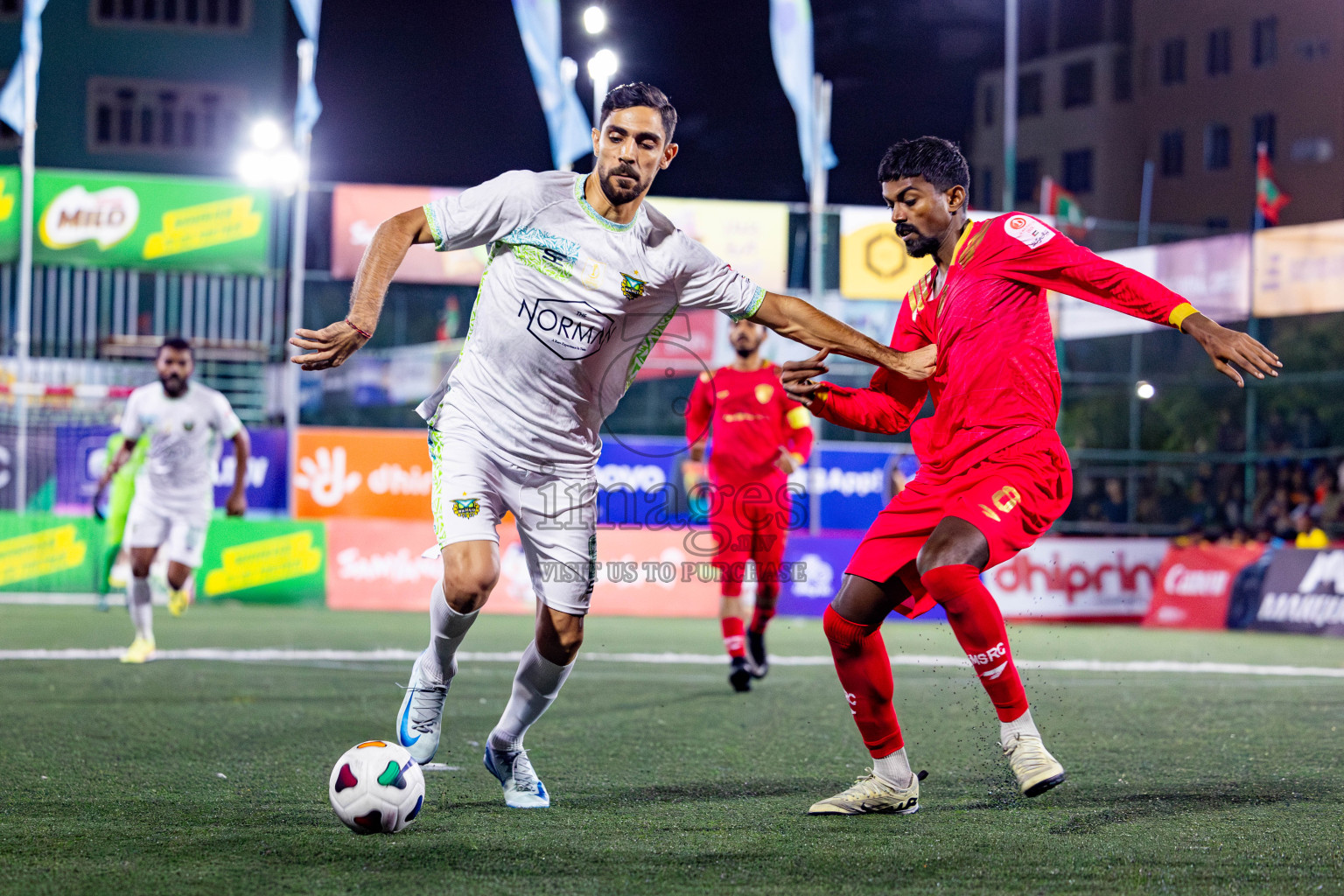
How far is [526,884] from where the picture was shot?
376 cm

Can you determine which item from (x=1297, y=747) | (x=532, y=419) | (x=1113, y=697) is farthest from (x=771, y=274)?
(x=532, y=419)

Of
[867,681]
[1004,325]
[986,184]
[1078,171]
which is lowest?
[867,681]

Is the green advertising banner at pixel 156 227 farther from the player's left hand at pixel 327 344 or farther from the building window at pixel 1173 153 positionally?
the building window at pixel 1173 153

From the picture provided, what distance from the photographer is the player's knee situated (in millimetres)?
5059

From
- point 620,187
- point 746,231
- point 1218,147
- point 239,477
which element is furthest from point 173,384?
point 1218,147

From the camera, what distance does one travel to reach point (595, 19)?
49.7 ft

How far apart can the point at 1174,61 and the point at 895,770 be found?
55131 millimetres

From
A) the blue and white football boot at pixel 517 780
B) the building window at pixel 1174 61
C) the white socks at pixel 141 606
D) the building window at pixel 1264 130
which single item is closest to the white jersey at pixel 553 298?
the blue and white football boot at pixel 517 780

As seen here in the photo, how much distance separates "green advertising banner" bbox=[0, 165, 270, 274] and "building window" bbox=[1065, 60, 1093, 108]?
44047mm

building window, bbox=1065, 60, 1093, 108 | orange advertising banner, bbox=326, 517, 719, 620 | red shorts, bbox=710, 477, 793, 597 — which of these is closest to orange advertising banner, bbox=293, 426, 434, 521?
orange advertising banner, bbox=326, 517, 719, 620

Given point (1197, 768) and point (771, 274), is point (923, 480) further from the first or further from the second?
point (771, 274)

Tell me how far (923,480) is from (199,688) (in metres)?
5.31

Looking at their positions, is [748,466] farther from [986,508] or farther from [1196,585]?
[1196,585]

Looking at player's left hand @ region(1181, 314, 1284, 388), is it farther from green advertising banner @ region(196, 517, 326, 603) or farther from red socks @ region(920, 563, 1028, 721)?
green advertising banner @ region(196, 517, 326, 603)
